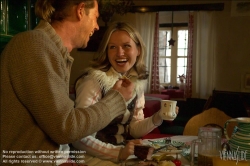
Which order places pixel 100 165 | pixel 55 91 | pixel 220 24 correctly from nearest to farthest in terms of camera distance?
pixel 55 91 → pixel 100 165 → pixel 220 24

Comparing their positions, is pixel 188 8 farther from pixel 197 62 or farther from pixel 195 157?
pixel 195 157

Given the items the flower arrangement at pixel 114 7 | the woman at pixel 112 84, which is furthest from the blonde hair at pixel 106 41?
the flower arrangement at pixel 114 7

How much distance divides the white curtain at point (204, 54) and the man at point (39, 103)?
4.57m

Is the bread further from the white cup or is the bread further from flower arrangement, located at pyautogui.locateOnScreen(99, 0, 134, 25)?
flower arrangement, located at pyautogui.locateOnScreen(99, 0, 134, 25)

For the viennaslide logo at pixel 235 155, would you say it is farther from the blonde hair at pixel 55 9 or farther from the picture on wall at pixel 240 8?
the picture on wall at pixel 240 8

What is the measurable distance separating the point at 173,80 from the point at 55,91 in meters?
5.08

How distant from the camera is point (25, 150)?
848 millimetres

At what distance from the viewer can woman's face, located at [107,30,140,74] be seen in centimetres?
139

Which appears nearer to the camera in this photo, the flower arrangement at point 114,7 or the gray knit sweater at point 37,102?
the gray knit sweater at point 37,102

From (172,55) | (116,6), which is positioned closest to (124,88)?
(116,6)

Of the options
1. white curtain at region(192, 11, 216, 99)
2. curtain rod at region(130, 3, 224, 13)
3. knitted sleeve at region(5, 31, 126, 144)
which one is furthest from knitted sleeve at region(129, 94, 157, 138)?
curtain rod at region(130, 3, 224, 13)

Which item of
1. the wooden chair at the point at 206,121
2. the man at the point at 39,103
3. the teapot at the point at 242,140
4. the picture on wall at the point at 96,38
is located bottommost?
the wooden chair at the point at 206,121

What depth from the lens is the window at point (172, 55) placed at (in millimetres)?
5613

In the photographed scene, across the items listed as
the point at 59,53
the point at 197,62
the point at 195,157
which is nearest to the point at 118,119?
the point at 195,157
